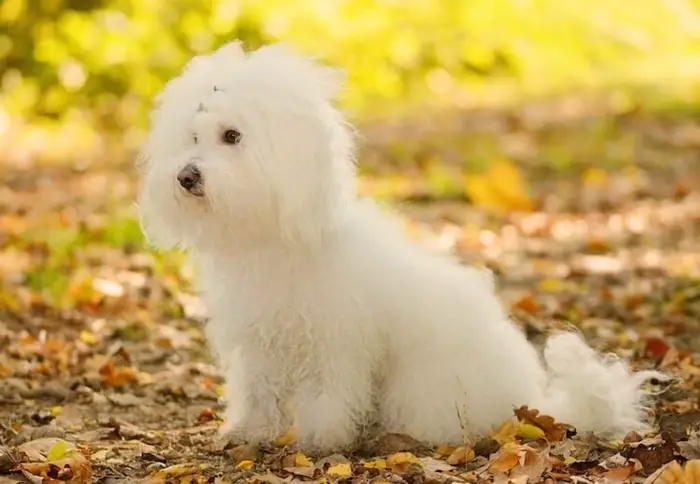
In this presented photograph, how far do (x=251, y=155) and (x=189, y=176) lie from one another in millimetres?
207

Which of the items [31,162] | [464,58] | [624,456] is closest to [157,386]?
[624,456]

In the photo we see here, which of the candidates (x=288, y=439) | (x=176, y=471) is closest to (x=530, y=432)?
(x=288, y=439)

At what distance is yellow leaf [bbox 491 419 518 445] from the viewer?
4074mm

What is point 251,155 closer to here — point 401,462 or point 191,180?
point 191,180

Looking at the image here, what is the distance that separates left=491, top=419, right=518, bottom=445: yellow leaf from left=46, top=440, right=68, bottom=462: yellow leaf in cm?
140

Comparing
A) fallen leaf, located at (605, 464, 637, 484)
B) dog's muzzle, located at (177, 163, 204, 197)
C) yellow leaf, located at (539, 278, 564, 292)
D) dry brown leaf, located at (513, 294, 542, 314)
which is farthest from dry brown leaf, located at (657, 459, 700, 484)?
yellow leaf, located at (539, 278, 564, 292)

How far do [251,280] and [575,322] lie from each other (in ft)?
8.20

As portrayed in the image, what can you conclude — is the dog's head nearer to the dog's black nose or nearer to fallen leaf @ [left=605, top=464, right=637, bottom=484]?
the dog's black nose

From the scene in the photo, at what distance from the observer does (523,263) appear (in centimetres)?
777

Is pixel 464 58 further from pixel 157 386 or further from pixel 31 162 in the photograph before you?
pixel 157 386

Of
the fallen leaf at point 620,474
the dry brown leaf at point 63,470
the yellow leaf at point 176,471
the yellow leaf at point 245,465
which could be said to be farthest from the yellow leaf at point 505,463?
the dry brown leaf at point 63,470

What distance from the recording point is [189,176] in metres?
3.88

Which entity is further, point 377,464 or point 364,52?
point 364,52

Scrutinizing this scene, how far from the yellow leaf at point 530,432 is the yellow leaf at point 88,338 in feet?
8.02
